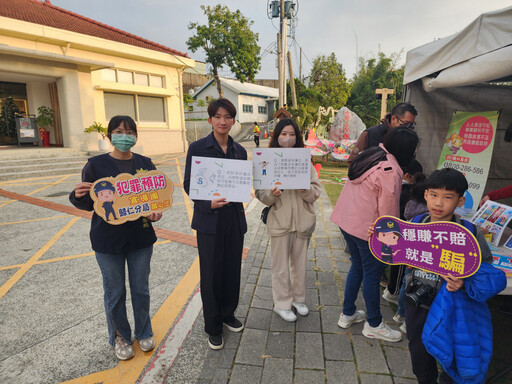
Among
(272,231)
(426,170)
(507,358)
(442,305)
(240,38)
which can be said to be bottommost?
(507,358)

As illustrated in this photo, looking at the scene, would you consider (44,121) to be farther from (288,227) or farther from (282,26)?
(288,227)

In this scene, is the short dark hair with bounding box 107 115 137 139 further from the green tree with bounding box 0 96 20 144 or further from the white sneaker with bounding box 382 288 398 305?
the green tree with bounding box 0 96 20 144

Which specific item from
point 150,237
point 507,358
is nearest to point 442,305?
point 507,358

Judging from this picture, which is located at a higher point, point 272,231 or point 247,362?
point 272,231

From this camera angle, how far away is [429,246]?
1798 mm

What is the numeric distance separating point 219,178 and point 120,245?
893mm

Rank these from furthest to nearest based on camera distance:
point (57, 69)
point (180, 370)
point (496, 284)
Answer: point (57, 69) < point (180, 370) < point (496, 284)

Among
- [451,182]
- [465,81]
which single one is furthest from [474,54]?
[451,182]

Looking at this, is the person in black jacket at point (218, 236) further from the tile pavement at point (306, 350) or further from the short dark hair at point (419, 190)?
the short dark hair at point (419, 190)

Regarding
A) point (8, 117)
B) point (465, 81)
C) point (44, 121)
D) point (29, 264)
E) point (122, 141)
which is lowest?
point (29, 264)

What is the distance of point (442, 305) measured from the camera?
1748 millimetres

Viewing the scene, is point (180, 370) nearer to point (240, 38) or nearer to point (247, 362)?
point (247, 362)

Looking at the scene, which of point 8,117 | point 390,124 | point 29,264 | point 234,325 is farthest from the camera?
point 8,117

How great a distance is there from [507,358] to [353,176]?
75.9 inches
